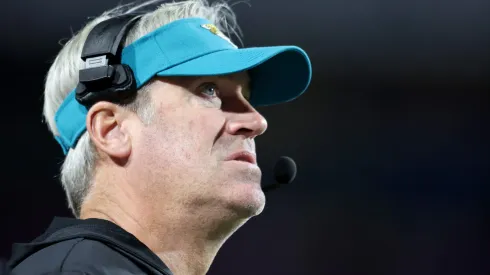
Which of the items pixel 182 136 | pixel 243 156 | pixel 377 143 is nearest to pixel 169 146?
pixel 182 136

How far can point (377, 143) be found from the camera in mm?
2857

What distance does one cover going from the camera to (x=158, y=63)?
1193 millimetres

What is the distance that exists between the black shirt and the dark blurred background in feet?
5.40

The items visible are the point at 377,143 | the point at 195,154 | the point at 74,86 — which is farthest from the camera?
the point at 377,143

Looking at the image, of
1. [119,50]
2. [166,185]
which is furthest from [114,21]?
[166,185]

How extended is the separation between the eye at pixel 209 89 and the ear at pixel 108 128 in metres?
0.14

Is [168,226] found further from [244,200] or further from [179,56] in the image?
[179,56]

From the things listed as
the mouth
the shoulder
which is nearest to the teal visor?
the mouth

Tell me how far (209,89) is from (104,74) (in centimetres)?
18

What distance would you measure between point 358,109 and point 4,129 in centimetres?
137

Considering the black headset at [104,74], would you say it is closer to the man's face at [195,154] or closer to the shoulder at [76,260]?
the man's face at [195,154]

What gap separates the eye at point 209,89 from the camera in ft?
3.97

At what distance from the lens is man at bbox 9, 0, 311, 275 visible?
3.76 ft

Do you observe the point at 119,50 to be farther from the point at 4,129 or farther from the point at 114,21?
the point at 4,129
